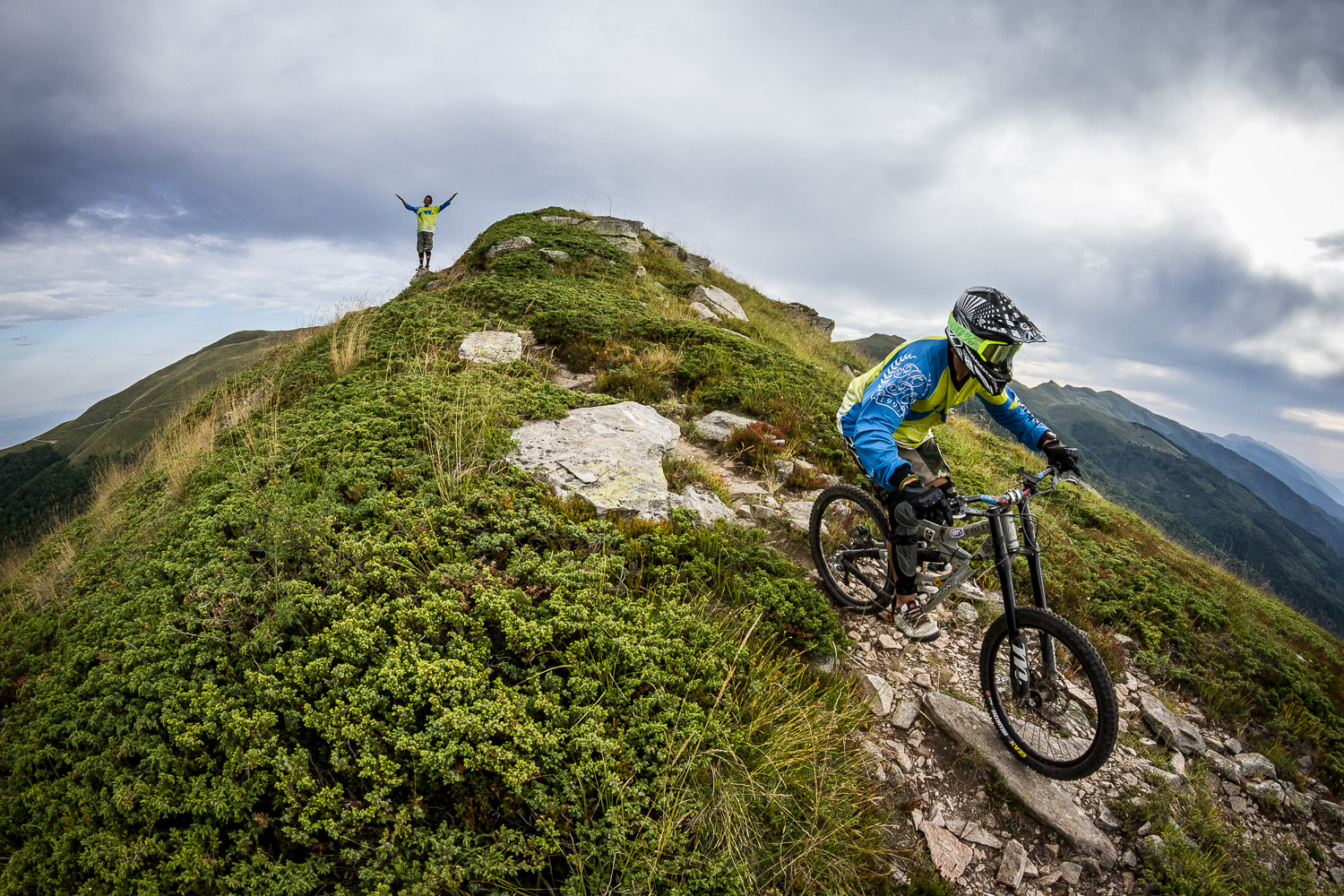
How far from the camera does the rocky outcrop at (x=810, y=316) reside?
23703 millimetres

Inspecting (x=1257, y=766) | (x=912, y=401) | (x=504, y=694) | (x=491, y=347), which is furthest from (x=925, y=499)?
(x=491, y=347)

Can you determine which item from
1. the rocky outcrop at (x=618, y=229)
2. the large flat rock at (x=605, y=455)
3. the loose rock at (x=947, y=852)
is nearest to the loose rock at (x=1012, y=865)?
the loose rock at (x=947, y=852)

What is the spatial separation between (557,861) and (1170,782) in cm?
489

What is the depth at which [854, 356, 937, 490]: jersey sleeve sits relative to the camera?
4.22 metres

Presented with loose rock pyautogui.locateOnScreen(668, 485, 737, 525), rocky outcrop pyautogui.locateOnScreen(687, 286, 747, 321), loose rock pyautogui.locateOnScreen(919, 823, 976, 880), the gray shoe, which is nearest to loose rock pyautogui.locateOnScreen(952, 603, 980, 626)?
the gray shoe

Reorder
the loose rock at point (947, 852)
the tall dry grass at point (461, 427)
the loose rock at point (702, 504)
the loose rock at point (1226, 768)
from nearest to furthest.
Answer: the loose rock at point (947, 852) → the loose rock at point (1226, 768) → the tall dry grass at point (461, 427) → the loose rock at point (702, 504)

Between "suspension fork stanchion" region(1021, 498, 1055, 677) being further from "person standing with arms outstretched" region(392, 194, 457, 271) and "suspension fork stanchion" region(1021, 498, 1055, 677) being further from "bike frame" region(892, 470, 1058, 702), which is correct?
"person standing with arms outstretched" region(392, 194, 457, 271)

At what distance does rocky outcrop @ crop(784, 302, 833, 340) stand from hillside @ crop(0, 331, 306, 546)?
3250 cm

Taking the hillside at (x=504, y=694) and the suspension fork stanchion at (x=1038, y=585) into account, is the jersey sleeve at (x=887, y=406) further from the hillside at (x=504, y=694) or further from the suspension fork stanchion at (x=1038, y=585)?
the hillside at (x=504, y=694)

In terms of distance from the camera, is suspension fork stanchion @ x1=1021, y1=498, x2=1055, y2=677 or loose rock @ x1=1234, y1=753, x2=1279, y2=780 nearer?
suspension fork stanchion @ x1=1021, y1=498, x2=1055, y2=677

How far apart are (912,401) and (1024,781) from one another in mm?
3092

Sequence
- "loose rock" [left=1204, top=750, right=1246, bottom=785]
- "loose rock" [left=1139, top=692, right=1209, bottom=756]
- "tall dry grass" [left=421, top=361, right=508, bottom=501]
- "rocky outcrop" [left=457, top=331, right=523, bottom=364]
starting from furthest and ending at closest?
"rocky outcrop" [left=457, top=331, right=523, bottom=364] → "tall dry grass" [left=421, top=361, right=508, bottom=501] → "loose rock" [left=1139, top=692, right=1209, bottom=756] → "loose rock" [left=1204, top=750, right=1246, bottom=785]

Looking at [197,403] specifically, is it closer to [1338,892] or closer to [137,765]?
[137,765]

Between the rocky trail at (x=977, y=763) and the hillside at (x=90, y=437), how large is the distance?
3574cm
